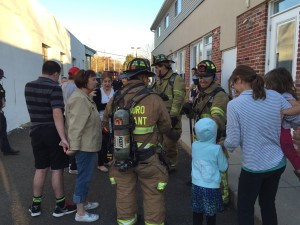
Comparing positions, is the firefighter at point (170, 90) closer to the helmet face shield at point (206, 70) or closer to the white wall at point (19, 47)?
the helmet face shield at point (206, 70)

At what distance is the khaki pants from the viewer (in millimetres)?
3000

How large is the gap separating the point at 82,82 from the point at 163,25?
66.4 ft

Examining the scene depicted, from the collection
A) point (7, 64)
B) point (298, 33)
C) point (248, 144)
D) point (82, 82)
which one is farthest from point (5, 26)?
point (248, 144)

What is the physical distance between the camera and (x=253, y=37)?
6590 millimetres

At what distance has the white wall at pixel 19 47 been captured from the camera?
8961 millimetres

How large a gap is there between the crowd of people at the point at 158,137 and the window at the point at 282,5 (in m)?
2.91

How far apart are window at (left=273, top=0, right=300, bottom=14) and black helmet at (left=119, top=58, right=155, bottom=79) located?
12.2ft

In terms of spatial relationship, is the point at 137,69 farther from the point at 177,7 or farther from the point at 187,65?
the point at 177,7

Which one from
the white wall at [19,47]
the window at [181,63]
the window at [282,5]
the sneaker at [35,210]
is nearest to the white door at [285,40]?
the window at [282,5]

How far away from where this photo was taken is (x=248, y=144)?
250cm

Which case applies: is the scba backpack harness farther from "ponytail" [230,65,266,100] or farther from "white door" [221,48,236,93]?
"white door" [221,48,236,93]

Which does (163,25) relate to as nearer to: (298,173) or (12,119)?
(12,119)

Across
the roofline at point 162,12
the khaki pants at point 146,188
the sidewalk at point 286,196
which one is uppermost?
the roofline at point 162,12

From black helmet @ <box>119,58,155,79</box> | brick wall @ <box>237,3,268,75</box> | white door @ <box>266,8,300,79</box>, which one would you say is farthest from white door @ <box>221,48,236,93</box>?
black helmet @ <box>119,58,155,79</box>
